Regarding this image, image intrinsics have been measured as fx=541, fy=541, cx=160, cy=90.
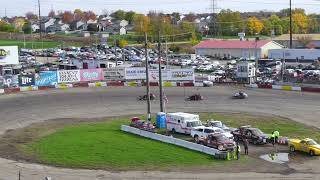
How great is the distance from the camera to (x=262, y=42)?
10856cm

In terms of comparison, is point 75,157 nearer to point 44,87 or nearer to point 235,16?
point 44,87

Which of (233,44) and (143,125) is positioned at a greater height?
(233,44)

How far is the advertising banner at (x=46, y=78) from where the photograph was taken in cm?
6875

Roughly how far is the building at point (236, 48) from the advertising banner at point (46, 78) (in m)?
44.5

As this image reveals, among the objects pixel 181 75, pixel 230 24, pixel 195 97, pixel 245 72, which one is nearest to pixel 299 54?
pixel 245 72

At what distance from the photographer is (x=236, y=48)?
4306 inches

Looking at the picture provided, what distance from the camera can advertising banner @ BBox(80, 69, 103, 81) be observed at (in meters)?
72.5

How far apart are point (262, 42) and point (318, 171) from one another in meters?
81.1

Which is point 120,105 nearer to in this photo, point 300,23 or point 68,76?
point 68,76

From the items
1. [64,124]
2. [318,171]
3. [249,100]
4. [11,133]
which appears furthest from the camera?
[249,100]

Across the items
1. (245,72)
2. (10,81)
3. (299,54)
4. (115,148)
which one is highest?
(299,54)

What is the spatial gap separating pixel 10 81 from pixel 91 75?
35.9ft

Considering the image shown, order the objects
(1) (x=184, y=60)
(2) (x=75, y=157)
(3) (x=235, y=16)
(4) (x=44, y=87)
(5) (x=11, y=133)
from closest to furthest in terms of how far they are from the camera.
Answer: (2) (x=75, y=157) < (5) (x=11, y=133) < (4) (x=44, y=87) < (1) (x=184, y=60) < (3) (x=235, y=16)

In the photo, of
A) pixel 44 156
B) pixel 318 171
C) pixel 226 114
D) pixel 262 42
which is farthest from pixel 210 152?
pixel 262 42
